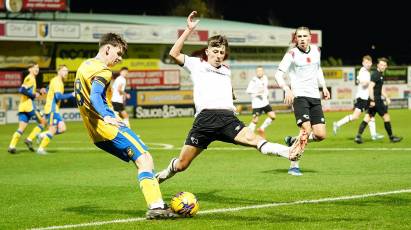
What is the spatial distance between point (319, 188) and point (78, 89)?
4309mm

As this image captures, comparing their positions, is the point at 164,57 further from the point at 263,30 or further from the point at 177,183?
the point at 177,183

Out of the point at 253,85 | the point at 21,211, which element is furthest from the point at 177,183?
the point at 253,85

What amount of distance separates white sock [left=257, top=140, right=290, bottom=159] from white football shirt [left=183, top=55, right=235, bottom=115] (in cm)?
72

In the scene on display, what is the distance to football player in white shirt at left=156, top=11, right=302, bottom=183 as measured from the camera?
406 inches

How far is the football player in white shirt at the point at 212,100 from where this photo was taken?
10320 millimetres

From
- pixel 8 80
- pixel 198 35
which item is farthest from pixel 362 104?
pixel 198 35

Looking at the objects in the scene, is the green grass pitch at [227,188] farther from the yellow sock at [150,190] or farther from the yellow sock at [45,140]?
the yellow sock at [45,140]

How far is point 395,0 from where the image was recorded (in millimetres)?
63156

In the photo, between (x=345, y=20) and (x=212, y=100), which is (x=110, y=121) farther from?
(x=345, y=20)

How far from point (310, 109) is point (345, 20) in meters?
51.7

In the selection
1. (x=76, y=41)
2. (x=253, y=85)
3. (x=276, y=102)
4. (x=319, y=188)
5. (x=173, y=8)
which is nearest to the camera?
(x=319, y=188)

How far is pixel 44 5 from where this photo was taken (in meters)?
43.6

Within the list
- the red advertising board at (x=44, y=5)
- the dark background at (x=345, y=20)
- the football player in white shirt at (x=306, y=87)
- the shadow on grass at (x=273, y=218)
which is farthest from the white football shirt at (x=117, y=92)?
the dark background at (x=345, y=20)

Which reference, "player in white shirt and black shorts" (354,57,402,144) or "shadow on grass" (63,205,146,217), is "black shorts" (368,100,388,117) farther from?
"shadow on grass" (63,205,146,217)
